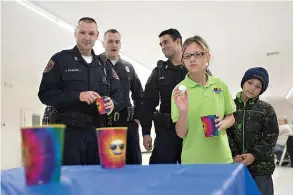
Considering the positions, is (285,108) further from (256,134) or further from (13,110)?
(256,134)

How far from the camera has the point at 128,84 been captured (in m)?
2.61

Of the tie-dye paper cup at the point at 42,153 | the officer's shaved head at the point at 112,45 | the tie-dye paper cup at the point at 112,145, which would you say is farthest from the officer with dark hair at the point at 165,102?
the tie-dye paper cup at the point at 42,153

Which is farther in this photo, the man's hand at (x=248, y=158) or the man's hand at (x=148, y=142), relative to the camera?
the man's hand at (x=148, y=142)

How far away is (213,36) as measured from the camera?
6090mm

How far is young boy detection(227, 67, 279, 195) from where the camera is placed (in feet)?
6.10

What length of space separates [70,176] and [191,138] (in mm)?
767

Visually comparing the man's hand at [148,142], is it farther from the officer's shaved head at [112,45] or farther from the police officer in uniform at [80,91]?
the officer's shaved head at [112,45]

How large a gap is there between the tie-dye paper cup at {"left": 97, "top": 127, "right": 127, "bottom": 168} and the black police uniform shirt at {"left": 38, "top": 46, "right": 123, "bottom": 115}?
756 mm

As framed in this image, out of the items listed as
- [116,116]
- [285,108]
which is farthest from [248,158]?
[285,108]

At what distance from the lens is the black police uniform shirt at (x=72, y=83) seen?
1.74m

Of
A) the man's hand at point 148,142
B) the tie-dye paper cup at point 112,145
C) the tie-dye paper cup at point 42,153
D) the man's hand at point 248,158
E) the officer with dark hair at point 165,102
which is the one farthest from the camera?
the man's hand at point 148,142

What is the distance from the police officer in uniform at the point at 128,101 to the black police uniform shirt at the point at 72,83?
0.48 meters

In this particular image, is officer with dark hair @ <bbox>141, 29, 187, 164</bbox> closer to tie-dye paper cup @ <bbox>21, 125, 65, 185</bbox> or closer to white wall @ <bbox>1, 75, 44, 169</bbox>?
tie-dye paper cup @ <bbox>21, 125, 65, 185</bbox>

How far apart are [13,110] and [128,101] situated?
6.36 metres
